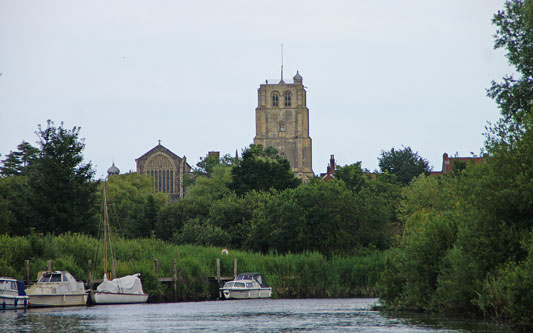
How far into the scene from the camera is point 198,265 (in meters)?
62.1

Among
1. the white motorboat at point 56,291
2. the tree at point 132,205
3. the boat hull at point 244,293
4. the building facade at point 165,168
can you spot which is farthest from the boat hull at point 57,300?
the building facade at point 165,168

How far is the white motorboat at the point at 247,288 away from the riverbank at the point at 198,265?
4.72 feet

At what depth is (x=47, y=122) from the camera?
73.4 metres

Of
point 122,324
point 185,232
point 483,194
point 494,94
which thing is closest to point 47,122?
point 185,232

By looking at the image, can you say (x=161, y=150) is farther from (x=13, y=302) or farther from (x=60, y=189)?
(x=13, y=302)

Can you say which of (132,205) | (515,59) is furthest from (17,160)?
(515,59)

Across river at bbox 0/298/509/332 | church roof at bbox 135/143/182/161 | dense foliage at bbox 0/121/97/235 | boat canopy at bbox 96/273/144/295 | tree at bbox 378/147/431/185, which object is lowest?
river at bbox 0/298/509/332

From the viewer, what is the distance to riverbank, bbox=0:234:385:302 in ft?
192

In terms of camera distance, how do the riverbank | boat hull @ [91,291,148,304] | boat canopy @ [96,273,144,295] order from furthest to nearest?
the riverbank → boat canopy @ [96,273,144,295] → boat hull @ [91,291,148,304]

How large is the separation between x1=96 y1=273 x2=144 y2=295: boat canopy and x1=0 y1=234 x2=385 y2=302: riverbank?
6.52 feet

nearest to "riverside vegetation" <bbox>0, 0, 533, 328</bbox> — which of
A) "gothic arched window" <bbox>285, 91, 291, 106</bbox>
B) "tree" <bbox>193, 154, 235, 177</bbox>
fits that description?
"tree" <bbox>193, 154, 235, 177</bbox>

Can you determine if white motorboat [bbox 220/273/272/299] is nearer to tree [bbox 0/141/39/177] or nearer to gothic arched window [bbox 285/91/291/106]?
tree [bbox 0/141/39/177]

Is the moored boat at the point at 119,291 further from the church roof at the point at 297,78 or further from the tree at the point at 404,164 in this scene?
the church roof at the point at 297,78

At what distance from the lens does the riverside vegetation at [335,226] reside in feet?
103
